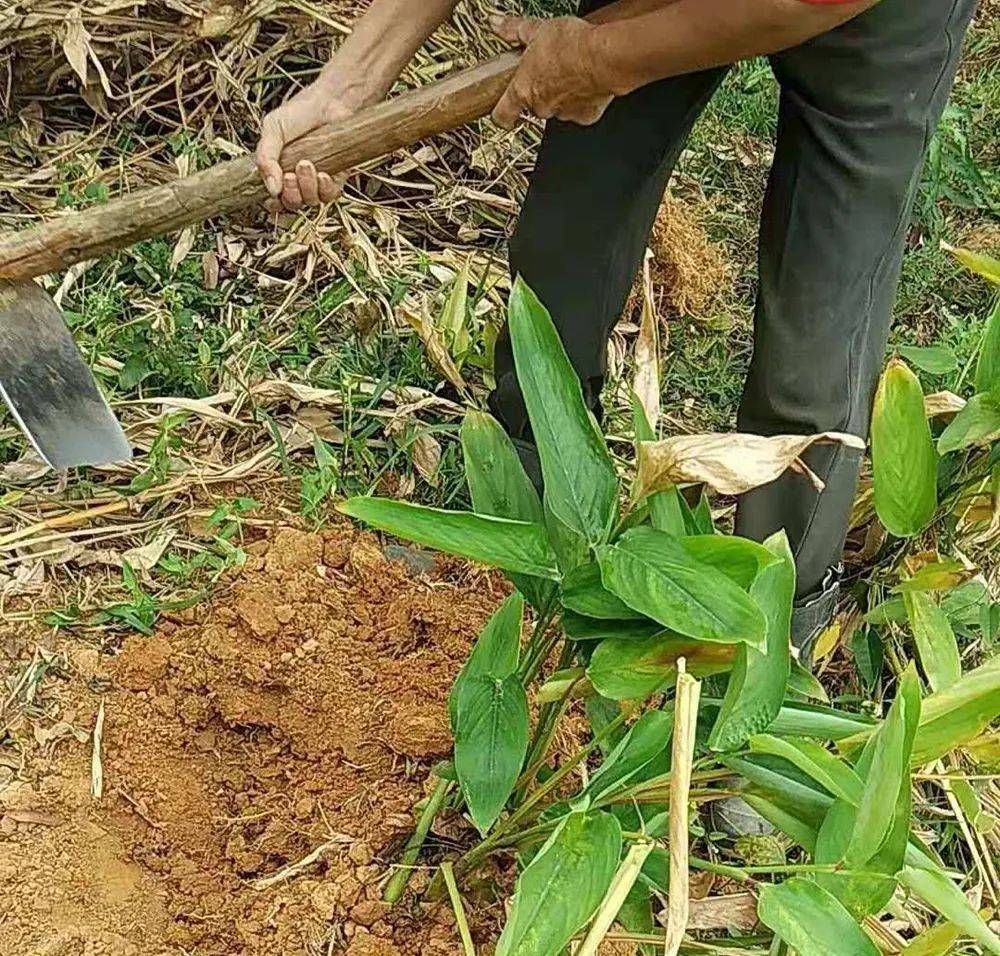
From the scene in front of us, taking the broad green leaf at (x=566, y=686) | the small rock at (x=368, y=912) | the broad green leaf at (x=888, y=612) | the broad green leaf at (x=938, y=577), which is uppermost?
the broad green leaf at (x=566, y=686)

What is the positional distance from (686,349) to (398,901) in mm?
1369

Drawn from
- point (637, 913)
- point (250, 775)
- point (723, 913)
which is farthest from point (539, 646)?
point (250, 775)

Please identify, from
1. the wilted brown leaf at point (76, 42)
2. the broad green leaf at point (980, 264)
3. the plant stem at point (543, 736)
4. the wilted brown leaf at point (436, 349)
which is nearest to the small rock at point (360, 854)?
the plant stem at point (543, 736)

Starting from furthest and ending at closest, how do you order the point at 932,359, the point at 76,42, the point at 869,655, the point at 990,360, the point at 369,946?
1. the point at 76,42
2. the point at 932,359
3. the point at 869,655
4. the point at 990,360
5. the point at 369,946

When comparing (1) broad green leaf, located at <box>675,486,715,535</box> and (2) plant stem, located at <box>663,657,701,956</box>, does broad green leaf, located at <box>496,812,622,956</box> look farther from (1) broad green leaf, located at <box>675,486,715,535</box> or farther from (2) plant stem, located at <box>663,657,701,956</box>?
(1) broad green leaf, located at <box>675,486,715,535</box>

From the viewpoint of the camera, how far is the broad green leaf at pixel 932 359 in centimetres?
217

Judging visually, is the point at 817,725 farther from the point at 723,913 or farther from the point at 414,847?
the point at 414,847

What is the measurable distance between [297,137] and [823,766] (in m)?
1.14

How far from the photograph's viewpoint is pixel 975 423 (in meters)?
1.58

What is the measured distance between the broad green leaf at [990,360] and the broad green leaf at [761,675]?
69 centimetres

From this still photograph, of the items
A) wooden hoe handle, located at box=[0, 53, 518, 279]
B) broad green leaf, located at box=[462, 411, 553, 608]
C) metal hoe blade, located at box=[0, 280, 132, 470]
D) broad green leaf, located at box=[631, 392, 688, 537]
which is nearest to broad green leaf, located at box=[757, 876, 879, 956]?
broad green leaf, located at box=[631, 392, 688, 537]

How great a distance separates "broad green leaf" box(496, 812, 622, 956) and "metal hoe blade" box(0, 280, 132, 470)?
1.06m

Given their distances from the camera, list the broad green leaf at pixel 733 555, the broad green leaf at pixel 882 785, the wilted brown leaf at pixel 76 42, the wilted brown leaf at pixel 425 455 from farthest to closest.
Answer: the wilted brown leaf at pixel 76 42, the wilted brown leaf at pixel 425 455, the broad green leaf at pixel 733 555, the broad green leaf at pixel 882 785

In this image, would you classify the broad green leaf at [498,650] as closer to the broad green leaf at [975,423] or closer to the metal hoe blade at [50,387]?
the broad green leaf at [975,423]
